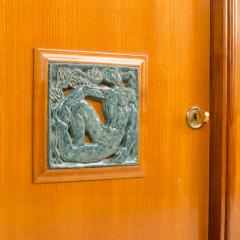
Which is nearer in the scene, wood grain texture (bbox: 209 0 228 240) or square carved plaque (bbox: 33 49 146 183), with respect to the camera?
square carved plaque (bbox: 33 49 146 183)

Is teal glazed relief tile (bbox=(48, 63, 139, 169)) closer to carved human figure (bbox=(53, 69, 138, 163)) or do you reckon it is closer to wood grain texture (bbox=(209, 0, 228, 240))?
carved human figure (bbox=(53, 69, 138, 163))

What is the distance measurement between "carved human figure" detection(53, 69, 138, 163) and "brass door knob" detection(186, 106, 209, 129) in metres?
0.12

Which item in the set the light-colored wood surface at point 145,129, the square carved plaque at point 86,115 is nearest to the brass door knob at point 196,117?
the light-colored wood surface at point 145,129

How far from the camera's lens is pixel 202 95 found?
85 cm

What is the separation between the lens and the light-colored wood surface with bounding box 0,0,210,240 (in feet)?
2.33

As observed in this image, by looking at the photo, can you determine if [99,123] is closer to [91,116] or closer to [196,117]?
[91,116]

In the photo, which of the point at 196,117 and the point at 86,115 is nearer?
the point at 86,115

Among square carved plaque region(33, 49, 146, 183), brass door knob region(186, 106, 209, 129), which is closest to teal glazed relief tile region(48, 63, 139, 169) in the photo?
square carved plaque region(33, 49, 146, 183)

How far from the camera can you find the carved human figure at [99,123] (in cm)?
74

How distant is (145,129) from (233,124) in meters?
0.19

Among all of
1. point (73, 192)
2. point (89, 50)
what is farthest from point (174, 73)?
point (73, 192)

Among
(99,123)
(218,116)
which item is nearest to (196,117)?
(218,116)

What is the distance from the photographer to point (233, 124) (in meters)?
0.84

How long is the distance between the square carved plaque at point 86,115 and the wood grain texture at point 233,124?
0.62 ft
